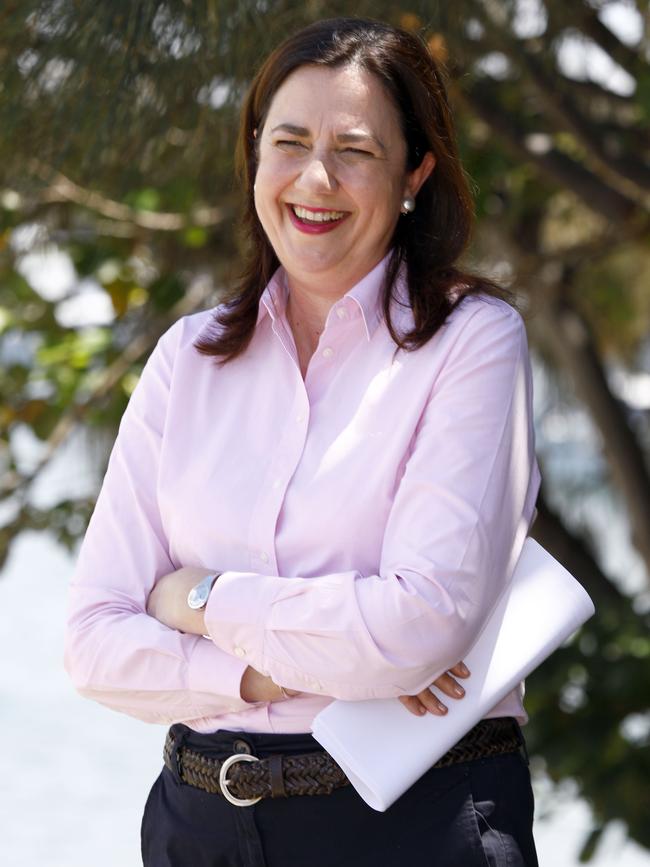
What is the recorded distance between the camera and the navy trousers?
1.55 metres

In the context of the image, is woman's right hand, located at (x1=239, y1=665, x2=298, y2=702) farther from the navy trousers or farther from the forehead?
the forehead

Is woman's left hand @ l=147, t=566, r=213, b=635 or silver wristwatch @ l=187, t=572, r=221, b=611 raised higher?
silver wristwatch @ l=187, t=572, r=221, b=611

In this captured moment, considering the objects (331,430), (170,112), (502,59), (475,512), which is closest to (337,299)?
(331,430)

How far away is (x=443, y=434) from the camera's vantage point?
62.5 inches

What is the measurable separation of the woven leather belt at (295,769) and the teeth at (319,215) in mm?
611

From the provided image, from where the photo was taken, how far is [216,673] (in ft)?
5.32

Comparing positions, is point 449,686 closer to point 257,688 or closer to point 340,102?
point 257,688

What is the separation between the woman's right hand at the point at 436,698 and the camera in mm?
1535

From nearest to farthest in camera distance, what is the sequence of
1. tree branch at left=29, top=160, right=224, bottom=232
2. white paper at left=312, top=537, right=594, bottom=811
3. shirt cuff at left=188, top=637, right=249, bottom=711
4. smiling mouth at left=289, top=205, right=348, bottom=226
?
white paper at left=312, top=537, right=594, bottom=811 < shirt cuff at left=188, top=637, right=249, bottom=711 < smiling mouth at left=289, top=205, right=348, bottom=226 < tree branch at left=29, top=160, right=224, bottom=232

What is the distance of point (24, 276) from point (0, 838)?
2898 millimetres

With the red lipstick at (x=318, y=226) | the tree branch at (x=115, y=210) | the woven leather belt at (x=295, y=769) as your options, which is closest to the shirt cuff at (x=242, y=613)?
the woven leather belt at (x=295, y=769)

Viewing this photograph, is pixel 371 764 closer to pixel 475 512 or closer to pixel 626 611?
pixel 475 512

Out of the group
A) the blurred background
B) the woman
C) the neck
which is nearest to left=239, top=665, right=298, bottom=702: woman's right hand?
the woman

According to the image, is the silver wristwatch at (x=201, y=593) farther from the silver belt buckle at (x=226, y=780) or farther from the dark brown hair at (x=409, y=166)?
the dark brown hair at (x=409, y=166)
